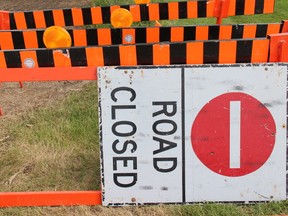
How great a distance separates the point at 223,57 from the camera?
339cm

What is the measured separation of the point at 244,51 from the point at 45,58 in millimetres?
1417

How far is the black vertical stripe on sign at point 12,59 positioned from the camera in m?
3.34

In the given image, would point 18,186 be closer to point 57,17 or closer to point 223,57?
point 223,57

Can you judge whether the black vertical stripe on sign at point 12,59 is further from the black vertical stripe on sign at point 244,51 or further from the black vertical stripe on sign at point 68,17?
the black vertical stripe on sign at point 68,17

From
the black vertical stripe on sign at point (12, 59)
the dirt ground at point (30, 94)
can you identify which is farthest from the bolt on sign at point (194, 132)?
the dirt ground at point (30, 94)

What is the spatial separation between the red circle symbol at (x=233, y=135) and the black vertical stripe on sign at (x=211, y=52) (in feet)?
0.97

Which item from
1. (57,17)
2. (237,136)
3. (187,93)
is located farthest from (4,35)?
(237,136)

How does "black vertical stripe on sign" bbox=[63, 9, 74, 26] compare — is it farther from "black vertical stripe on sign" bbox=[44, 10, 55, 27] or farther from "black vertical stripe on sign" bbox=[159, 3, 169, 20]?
"black vertical stripe on sign" bbox=[159, 3, 169, 20]

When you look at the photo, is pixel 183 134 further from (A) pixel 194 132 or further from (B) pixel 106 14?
(B) pixel 106 14

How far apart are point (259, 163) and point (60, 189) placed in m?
1.62

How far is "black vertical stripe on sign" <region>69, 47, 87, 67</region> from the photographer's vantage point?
11.0ft

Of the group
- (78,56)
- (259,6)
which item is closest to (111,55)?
(78,56)

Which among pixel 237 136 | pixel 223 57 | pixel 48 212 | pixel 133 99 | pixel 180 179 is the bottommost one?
pixel 48 212

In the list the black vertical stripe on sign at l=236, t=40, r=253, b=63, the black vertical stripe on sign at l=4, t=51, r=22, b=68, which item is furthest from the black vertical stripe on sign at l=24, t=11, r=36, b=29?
the black vertical stripe on sign at l=236, t=40, r=253, b=63
